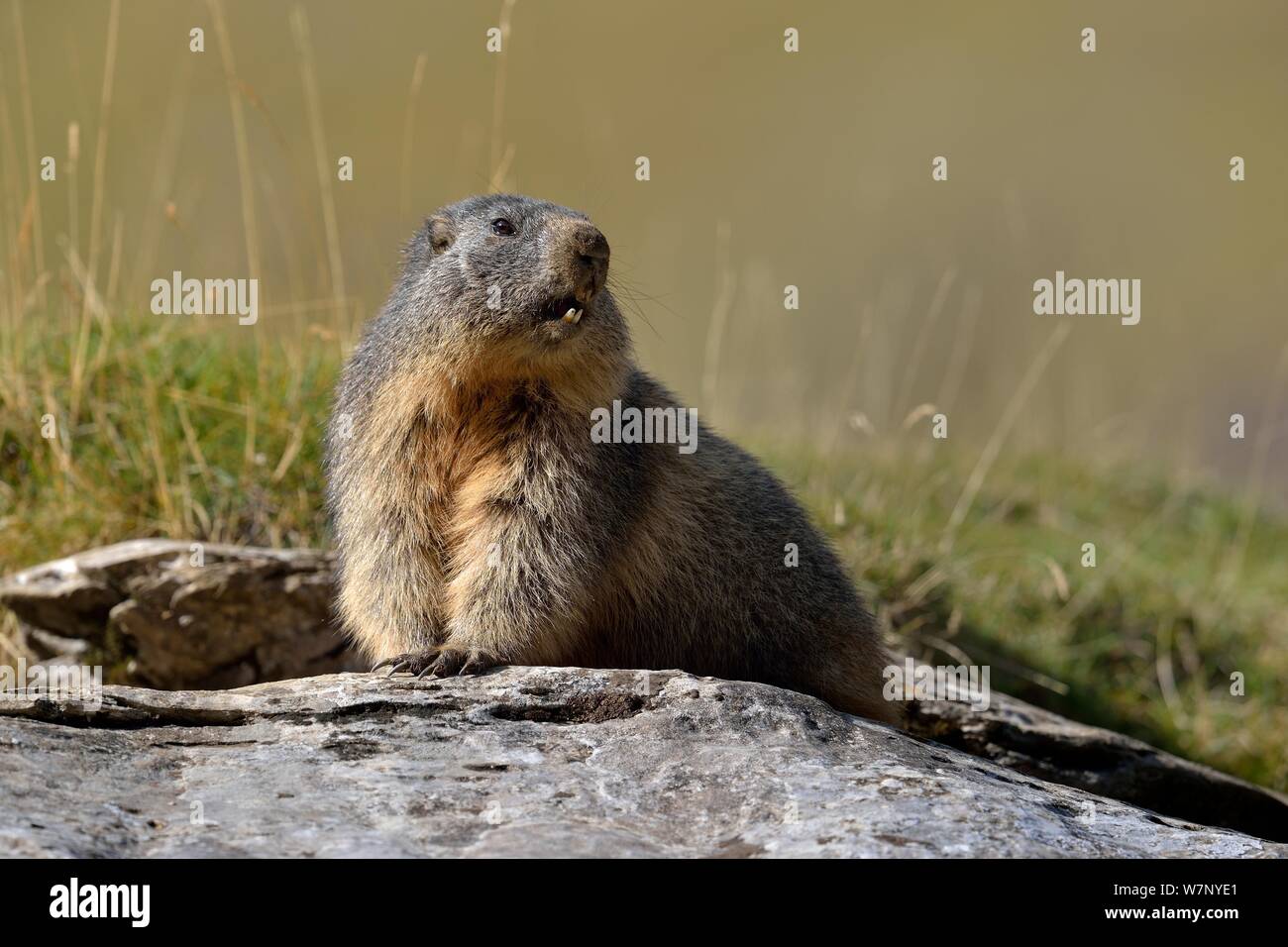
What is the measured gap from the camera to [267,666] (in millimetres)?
7414

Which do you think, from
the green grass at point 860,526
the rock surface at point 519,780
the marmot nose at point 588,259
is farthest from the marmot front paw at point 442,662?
the green grass at point 860,526

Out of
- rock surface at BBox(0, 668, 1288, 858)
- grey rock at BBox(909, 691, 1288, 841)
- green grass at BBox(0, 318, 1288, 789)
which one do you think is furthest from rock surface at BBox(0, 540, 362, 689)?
grey rock at BBox(909, 691, 1288, 841)

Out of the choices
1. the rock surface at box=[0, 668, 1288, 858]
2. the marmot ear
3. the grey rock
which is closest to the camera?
the rock surface at box=[0, 668, 1288, 858]

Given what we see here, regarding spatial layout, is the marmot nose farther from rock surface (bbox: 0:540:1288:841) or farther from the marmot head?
rock surface (bbox: 0:540:1288:841)

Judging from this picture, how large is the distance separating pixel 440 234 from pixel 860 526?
427cm

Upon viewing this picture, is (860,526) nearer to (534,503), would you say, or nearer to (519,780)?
(534,503)

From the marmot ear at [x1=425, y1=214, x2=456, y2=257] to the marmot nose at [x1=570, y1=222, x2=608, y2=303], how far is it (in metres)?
0.84

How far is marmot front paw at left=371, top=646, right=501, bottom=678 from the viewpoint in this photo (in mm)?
5188

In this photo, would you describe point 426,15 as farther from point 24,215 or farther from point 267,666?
point 267,666

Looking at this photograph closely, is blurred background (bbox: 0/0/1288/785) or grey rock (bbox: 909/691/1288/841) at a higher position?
blurred background (bbox: 0/0/1288/785)

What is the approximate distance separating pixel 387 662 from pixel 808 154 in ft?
76.5

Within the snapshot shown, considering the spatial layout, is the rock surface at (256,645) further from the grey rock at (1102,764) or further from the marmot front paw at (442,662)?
the marmot front paw at (442,662)

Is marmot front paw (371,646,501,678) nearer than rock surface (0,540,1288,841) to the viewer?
Yes
